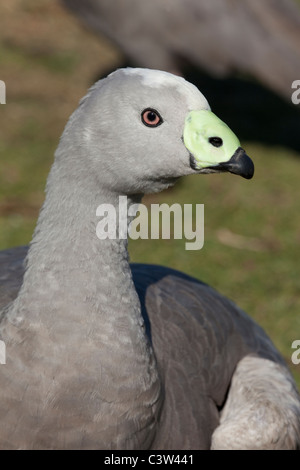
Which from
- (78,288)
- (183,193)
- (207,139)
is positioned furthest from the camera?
(183,193)

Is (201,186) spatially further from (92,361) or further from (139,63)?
(92,361)

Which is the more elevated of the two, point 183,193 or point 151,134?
point 183,193

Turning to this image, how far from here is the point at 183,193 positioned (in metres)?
6.19

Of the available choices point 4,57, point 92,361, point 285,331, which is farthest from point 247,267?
point 4,57

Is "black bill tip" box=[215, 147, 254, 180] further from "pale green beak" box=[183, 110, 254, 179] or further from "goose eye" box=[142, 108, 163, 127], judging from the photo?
"goose eye" box=[142, 108, 163, 127]

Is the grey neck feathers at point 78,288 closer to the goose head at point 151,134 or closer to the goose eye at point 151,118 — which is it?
the goose head at point 151,134

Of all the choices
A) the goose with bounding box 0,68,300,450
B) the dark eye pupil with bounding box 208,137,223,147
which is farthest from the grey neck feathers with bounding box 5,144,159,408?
the dark eye pupil with bounding box 208,137,223,147

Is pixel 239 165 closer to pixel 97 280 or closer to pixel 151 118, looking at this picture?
pixel 151 118

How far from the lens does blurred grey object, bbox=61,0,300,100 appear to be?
596 cm

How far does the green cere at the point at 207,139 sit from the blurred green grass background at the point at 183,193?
238cm

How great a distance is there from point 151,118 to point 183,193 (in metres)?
3.67

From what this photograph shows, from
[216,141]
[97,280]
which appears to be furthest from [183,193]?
[216,141]

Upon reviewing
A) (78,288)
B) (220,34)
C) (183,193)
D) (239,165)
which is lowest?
(78,288)

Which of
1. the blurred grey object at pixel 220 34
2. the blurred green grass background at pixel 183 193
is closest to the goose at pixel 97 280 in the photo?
the blurred green grass background at pixel 183 193
